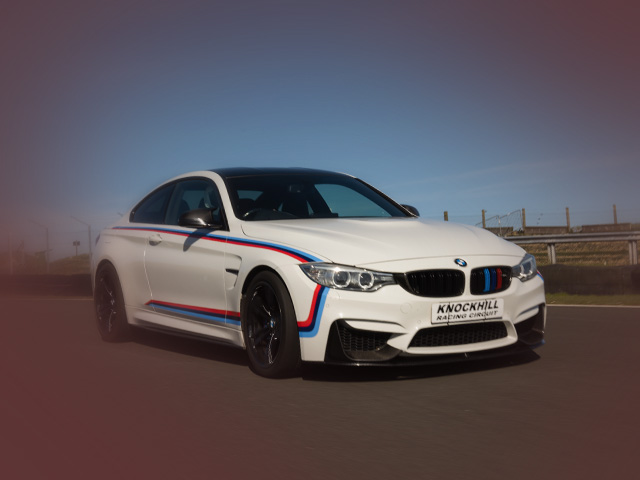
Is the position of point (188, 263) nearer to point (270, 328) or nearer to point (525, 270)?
point (270, 328)

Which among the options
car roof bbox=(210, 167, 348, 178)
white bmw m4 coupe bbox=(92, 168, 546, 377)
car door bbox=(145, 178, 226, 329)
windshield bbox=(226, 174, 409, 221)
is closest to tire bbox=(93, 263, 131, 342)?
white bmw m4 coupe bbox=(92, 168, 546, 377)

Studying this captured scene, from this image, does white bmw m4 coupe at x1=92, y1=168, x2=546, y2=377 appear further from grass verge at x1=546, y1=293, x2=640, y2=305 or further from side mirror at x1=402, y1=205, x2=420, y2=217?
A: grass verge at x1=546, y1=293, x2=640, y2=305

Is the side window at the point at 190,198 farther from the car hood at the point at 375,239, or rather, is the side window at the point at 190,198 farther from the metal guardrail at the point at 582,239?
→ the metal guardrail at the point at 582,239

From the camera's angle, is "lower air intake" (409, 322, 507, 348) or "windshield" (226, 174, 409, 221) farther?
"windshield" (226, 174, 409, 221)

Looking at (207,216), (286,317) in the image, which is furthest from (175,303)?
(286,317)

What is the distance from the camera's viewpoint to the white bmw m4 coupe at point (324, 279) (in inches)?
228

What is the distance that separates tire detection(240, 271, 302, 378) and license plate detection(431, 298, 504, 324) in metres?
0.99

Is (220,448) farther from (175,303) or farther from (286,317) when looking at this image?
(175,303)

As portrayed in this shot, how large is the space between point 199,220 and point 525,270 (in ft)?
8.68

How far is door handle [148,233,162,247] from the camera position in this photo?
7954 mm

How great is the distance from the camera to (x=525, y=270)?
645 centimetres

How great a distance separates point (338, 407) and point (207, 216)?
2.46 m

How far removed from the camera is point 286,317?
5.98m

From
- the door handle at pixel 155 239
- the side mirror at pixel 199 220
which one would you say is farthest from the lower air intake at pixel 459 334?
the door handle at pixel 155 239
